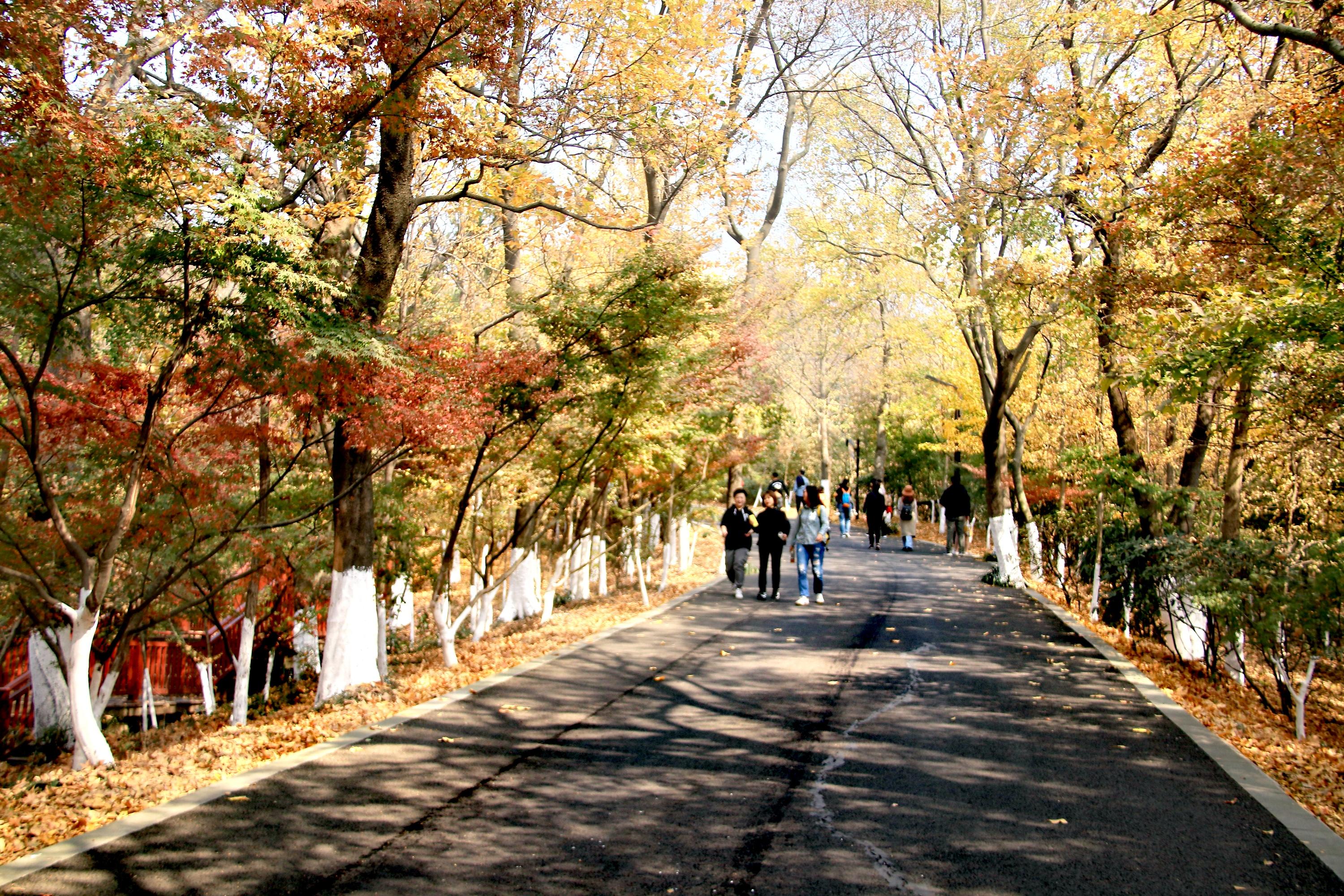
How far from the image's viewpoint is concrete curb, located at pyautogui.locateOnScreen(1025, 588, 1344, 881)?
5129 mm

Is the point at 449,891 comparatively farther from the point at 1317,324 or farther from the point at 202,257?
the point at 1317,324

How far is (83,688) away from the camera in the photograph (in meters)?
7.13

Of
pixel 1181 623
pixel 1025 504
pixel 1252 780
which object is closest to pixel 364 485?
pixel 1252 780

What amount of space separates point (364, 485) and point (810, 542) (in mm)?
7347

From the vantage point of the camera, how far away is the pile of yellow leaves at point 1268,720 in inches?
260

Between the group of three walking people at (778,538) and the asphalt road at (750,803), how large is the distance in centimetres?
490

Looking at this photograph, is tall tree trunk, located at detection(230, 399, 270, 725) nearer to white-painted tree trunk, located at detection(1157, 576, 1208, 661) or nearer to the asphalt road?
the asphalt road

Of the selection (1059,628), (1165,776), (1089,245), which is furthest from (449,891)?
(1089,245)

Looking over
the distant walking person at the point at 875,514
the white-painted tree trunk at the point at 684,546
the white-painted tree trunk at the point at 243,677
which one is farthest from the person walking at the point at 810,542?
the distant walking person at the point at 875,514

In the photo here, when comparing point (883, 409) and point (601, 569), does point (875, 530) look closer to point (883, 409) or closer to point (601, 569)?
point (601, 569)

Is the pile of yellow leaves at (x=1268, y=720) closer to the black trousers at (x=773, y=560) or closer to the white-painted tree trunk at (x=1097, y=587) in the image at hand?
the white-painted tree trunk at (x=1097, y=587)

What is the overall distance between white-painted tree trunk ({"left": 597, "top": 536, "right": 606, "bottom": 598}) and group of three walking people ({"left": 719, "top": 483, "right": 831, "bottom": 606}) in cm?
344

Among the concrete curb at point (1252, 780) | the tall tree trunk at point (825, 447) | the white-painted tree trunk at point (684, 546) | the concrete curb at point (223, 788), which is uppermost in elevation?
the tall tree trunk at point (825, 447)

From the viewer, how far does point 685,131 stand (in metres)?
12.9
